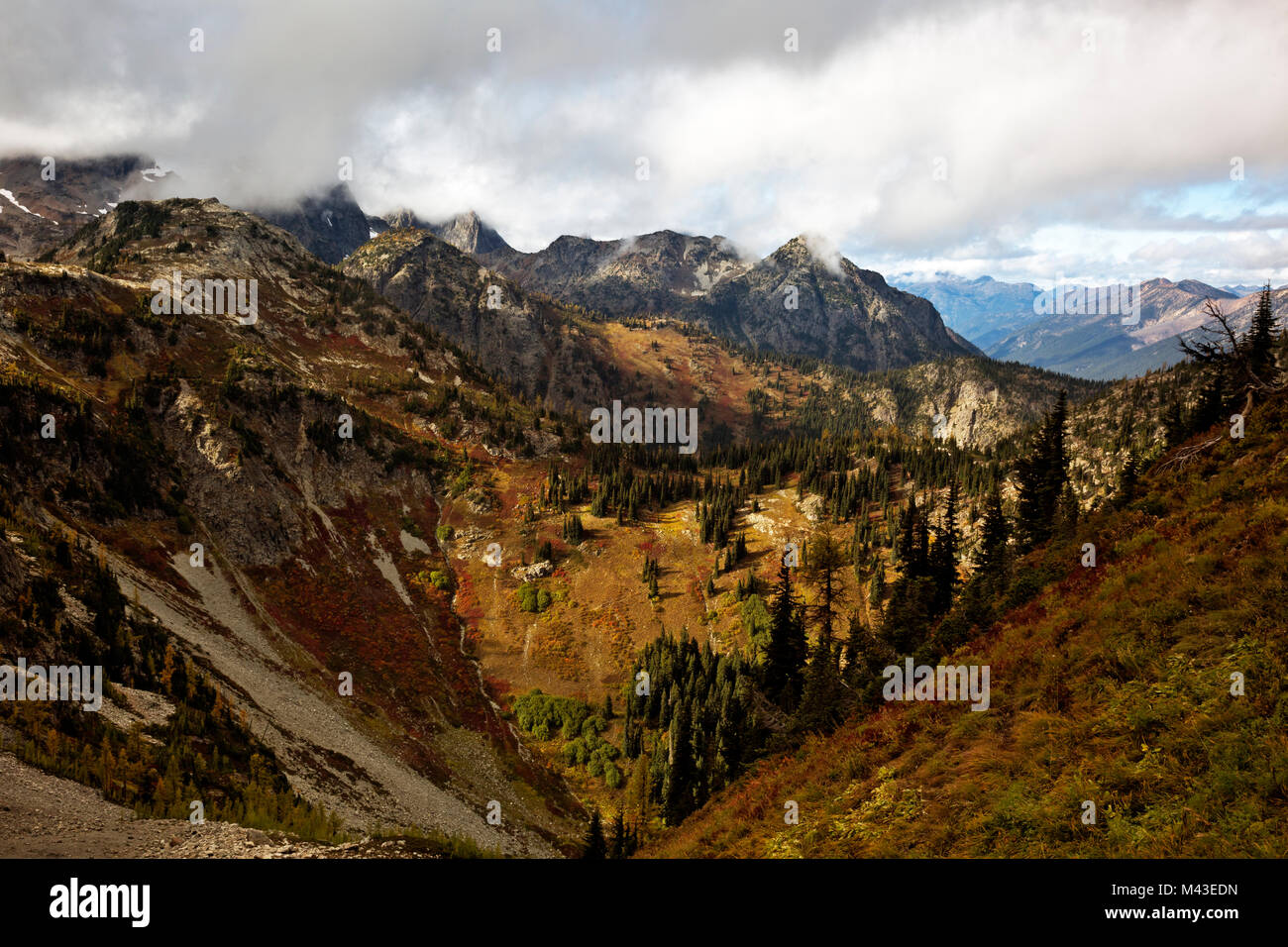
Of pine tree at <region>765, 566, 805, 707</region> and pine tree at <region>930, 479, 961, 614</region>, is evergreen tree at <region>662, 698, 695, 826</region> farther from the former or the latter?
pine tree at <region>930, 479, 961, 614</region>

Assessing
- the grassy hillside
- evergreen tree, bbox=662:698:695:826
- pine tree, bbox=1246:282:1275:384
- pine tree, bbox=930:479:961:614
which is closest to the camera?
the grassy hillside

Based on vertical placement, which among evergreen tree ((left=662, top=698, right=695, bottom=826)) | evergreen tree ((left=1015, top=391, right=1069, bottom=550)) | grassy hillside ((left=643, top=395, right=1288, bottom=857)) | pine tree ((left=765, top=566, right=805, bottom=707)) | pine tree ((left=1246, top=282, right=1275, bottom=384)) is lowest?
evergreen tree ((left=662, top=698, right=695, bottom=826))

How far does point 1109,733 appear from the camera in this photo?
44.3 ft

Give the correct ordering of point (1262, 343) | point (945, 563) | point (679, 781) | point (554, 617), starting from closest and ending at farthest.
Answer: point (1262, 343)
point (679, 781)
point (945, 563)
point (554, 617)

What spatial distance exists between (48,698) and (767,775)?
30.3 meters

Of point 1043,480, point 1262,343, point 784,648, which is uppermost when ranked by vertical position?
point 1262,343

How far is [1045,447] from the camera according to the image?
186ft

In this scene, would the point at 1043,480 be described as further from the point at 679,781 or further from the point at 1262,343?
the point at 679,781

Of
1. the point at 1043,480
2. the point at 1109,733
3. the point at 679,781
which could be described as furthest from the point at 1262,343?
the point at 679,781

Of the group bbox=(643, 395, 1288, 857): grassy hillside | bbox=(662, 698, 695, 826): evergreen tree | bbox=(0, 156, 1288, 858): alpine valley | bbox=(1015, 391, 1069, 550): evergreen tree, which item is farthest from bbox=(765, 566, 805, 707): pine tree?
bbox=(643, 395, 1288, 857): grassy hillside

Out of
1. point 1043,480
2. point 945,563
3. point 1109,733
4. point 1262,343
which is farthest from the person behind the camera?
point 945,563

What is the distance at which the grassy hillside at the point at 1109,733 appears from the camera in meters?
10.8

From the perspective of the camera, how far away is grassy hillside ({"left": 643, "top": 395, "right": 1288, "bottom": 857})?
35.3 feet
